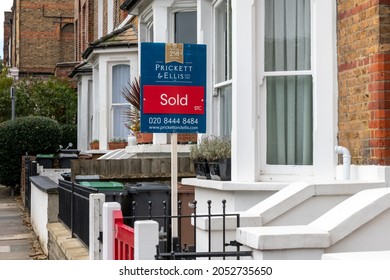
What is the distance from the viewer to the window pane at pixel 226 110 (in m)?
8.79

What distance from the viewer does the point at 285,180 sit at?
7.77m

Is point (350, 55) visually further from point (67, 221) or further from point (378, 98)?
point (67, 221)

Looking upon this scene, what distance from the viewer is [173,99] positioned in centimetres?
699

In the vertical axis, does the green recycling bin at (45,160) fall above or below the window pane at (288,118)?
below

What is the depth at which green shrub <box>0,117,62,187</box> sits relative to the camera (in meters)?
25.0

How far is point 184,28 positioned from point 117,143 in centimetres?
658

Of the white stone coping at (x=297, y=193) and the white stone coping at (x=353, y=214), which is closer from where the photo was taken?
the white stone coping at (x=353, y=214)

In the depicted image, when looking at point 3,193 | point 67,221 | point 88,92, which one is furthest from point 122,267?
point 3,193

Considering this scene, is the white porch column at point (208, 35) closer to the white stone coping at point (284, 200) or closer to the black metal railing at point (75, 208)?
the black metal railing at point (75, 208)

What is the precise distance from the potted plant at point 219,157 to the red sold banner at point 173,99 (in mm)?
1140

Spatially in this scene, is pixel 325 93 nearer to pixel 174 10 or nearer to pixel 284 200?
pixel 284 200

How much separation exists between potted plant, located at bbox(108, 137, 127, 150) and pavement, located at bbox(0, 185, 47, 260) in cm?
265

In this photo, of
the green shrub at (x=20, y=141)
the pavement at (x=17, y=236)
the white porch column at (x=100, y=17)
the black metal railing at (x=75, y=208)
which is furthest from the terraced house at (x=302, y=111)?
the white porch column at (x=100, y=17)

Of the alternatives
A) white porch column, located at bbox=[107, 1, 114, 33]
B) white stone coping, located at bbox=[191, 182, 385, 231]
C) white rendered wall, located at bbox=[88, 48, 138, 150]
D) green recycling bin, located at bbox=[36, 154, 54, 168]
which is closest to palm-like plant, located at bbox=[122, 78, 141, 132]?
white rendered wall, located at bbox=[88, 48, 138, 150]
